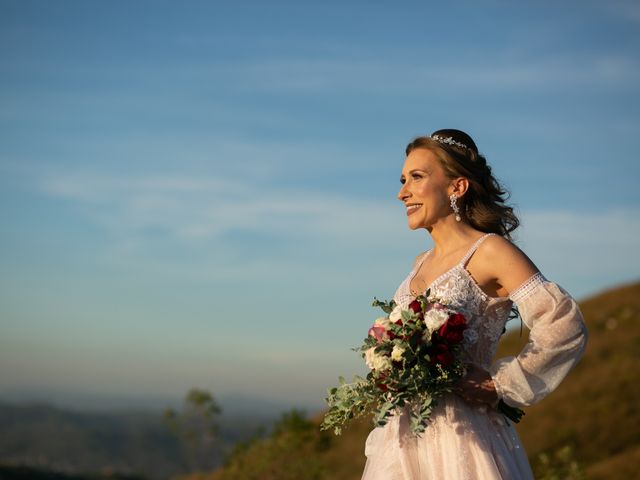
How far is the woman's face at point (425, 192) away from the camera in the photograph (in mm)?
5758

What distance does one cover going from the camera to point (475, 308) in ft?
17.7

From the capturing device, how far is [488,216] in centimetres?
579

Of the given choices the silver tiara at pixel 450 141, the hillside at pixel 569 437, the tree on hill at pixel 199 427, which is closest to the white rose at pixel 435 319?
the silver tiara at pixel 450 141

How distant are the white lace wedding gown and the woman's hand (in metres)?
0.07

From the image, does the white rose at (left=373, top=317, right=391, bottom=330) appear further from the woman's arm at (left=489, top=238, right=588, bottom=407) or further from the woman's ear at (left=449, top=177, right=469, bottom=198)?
the woman's ear at (left=449, top=177, right=469, bottom=198)

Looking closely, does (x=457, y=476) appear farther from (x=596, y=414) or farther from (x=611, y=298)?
(x=611, y=298)

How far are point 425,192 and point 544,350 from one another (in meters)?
1.33

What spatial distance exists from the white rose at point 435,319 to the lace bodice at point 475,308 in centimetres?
24

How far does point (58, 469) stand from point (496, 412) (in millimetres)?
15470

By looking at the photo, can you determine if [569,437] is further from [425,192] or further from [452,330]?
[452,330]

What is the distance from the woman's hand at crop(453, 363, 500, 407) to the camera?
5184mm

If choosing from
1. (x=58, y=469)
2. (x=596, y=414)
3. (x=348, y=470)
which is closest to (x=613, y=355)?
(x=596, y=414)

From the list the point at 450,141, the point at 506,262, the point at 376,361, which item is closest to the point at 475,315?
the point at 506,262

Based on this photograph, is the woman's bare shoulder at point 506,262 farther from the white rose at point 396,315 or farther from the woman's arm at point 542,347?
the white rose at point 396,315
